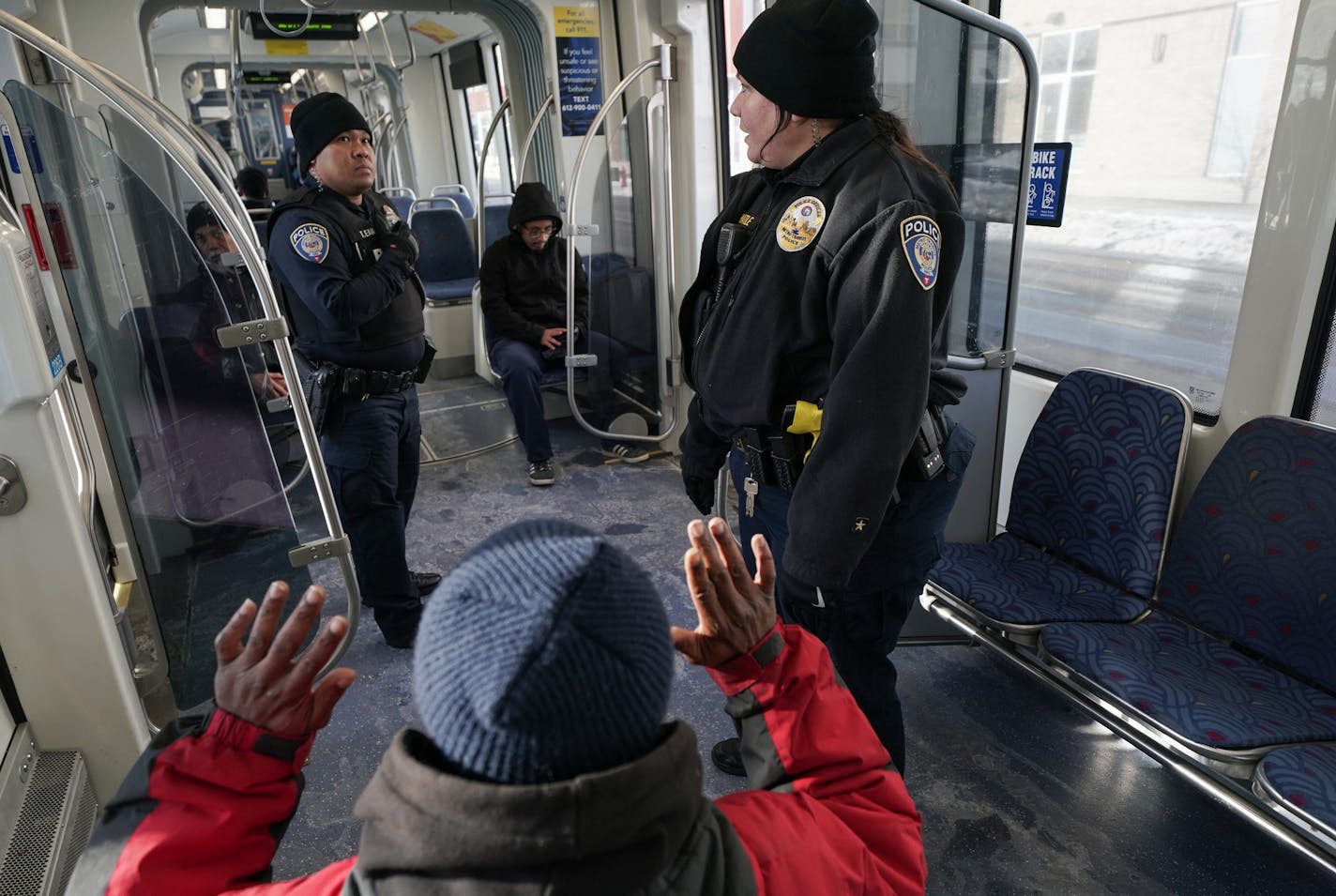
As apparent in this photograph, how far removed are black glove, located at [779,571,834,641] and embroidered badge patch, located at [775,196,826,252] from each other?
2.04ft

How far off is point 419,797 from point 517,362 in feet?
12.7

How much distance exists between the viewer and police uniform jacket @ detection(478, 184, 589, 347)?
14.8 ft

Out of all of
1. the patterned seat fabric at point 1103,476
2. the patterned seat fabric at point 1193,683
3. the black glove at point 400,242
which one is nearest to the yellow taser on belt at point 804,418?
the patterned seat fabric at point 1193,683

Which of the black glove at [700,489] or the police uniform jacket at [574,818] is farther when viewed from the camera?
the black glove at [700,489]

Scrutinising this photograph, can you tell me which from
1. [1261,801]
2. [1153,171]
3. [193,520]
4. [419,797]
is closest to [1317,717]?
[1261,801]

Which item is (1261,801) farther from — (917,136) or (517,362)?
(517,362)

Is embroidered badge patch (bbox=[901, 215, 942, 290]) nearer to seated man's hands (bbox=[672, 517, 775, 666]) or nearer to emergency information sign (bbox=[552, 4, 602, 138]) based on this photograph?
seated man's hands (bbox=[672, 517, 775, 666])

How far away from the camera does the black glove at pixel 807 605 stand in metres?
1.67

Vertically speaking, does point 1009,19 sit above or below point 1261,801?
above

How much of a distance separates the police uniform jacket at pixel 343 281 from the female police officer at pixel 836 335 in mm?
1163

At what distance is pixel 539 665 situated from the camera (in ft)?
1.91

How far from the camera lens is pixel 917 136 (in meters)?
2.57

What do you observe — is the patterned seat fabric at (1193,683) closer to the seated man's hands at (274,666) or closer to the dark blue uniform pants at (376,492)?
the seated man's hands at (274,666)

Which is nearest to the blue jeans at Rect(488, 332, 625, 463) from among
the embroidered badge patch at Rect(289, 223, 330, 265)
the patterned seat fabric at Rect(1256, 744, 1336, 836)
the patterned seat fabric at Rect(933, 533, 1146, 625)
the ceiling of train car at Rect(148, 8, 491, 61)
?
the embroidered badge patch at Rect(289, 223, 330, 265)
